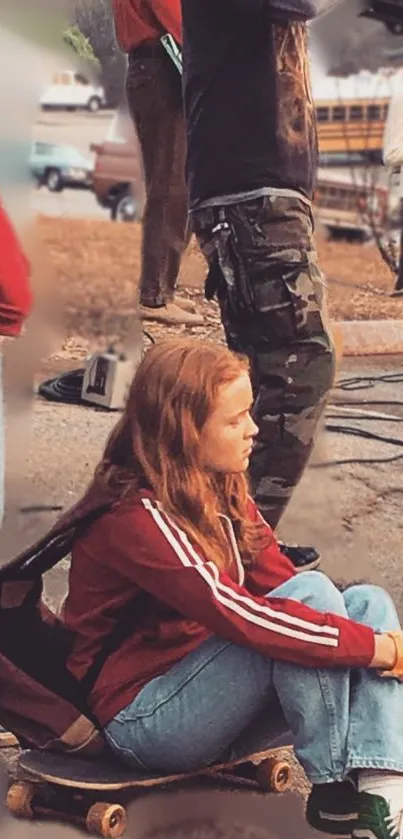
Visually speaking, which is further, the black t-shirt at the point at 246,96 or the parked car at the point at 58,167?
the parked car at the point at 58,167

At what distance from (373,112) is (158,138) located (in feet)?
0.83

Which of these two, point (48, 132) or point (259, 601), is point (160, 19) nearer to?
point (48, 132)

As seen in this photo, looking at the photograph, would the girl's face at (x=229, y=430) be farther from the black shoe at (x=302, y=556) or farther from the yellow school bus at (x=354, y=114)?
the yellow school bus at (x=354, y=114)

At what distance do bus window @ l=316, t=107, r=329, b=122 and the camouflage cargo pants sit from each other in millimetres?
107

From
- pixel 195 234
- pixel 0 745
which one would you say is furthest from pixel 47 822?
pixel 195 234

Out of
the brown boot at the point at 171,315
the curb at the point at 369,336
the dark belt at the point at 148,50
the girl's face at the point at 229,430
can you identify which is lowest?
the girl's face at the point at 229,430

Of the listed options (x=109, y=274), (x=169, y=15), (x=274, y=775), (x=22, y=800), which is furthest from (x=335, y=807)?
(x=169, y=15)

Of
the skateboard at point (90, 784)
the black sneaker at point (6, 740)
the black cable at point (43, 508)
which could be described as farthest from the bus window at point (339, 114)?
the black sneaker at point (6, 740)

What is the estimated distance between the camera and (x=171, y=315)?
147 cm

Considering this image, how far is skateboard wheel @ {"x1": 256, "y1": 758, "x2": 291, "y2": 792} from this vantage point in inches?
59.8

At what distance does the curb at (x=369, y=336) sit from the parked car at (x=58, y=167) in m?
0.32

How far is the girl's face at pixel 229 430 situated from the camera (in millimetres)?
1392

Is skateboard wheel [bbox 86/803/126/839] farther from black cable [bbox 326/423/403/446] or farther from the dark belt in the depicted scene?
the dark belt

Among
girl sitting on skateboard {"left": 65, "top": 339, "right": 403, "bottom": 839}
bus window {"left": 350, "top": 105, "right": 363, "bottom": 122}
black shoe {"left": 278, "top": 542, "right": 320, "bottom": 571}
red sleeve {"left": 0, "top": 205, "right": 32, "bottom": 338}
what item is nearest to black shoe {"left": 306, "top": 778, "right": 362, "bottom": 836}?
girl sitting on skateboard {"left": 65, "top": 339, "right": 403, "bottom": 839}
